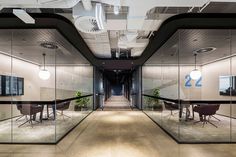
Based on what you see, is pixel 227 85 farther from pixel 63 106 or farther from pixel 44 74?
pixel 44 74

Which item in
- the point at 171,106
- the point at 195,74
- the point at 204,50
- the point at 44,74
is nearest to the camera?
the point at 171,106

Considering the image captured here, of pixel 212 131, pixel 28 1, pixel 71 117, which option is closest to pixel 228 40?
pixel 212 131

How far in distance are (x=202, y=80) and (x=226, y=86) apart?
1027 millimetres

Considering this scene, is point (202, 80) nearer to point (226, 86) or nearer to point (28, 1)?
point (226, 86)

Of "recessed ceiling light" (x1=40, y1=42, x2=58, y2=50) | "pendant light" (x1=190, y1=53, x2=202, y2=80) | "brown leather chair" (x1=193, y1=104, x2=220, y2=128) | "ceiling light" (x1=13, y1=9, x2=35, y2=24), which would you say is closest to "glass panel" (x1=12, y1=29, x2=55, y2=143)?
"recessed ceiling light" (x1=40, y1=42, x2=58, y2=50)

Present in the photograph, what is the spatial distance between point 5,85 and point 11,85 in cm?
75

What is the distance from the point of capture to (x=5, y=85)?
636 centimetres

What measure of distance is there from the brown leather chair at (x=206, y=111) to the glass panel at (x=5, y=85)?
17.7 ft

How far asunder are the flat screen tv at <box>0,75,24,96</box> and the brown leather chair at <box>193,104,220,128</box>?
18.5 ft

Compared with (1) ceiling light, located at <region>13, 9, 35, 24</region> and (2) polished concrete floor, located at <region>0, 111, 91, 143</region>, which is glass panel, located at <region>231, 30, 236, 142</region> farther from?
(1) ceiling light, located at <region>13, 9, 35, 24</region>

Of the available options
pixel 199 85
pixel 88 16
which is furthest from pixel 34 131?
pixel 199 85

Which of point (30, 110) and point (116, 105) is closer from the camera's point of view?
point (30, 110)

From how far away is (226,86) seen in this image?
5.90 meters

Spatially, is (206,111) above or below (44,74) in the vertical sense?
below
